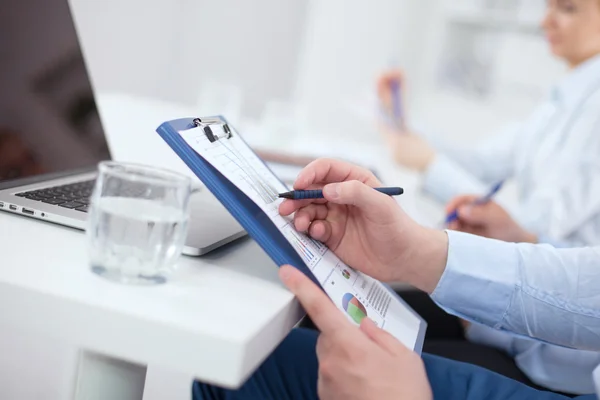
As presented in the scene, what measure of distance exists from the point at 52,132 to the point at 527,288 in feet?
2.04

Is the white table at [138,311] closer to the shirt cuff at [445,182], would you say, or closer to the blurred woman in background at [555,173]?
the blurred woman in background at [555,173]

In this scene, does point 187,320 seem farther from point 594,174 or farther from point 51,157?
point 594,174

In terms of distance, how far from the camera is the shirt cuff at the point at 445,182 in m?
1.75

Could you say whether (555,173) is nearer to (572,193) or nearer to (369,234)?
(572,193)

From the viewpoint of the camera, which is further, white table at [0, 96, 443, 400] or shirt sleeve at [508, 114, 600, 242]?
shirt sleeve at [508, 114, 600, 242]

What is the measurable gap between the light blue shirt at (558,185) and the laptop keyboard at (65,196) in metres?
0.71

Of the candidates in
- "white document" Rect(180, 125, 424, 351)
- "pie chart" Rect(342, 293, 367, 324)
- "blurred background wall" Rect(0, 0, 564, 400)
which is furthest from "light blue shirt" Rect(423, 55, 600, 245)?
"pie chart" Rect(342, 293, 367, 324)

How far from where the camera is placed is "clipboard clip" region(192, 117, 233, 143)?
0.63 metres

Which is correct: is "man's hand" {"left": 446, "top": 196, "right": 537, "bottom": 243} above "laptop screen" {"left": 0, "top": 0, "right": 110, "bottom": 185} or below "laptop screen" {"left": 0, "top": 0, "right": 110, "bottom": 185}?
below

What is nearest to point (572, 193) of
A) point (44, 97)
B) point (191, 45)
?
point (44, 97)

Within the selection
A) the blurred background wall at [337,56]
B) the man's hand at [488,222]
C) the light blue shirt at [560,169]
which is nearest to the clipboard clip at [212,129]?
the man's hand at [488,222]

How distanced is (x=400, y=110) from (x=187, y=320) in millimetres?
1675

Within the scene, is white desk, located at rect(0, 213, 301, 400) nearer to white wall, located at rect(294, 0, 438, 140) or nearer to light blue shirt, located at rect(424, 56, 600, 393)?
light blue shirt, located at rect(424, 56, 600, 393)

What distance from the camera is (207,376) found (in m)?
0.45
